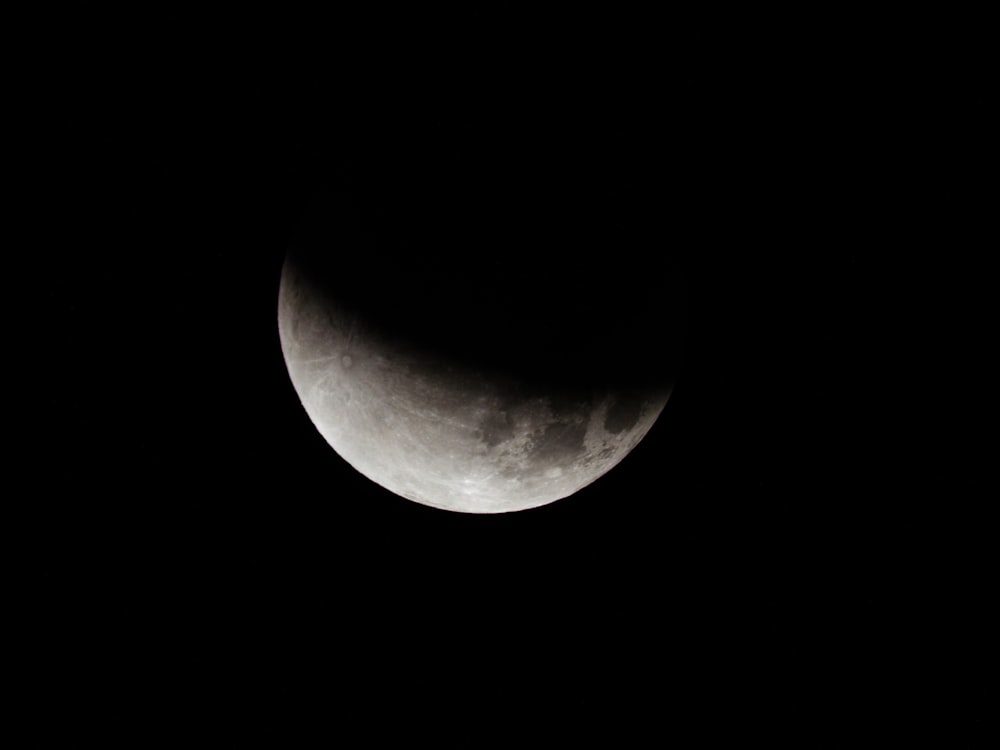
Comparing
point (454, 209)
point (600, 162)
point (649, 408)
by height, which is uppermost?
point (600, 162)

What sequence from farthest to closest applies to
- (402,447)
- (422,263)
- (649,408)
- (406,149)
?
1. (649,408)
2. (402,447)
3. (406,149)
4. (422,263)

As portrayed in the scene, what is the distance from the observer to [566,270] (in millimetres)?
1998

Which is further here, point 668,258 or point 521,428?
point 668,258

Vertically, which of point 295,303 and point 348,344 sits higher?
point 295,303

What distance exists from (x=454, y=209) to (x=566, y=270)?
43cm

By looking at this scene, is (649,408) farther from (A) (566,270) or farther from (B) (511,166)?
(B) (511,166)

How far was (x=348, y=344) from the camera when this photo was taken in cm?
215

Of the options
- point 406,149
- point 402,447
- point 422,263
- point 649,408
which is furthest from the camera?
point 649,408

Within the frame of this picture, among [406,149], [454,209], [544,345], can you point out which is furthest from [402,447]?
[406,149]

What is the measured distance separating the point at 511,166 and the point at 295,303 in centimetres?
99

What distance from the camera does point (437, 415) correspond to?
7.08 feet

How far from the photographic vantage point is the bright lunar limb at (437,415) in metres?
2.11

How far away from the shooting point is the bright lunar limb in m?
2.11

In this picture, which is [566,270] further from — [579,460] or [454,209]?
[579,460]
